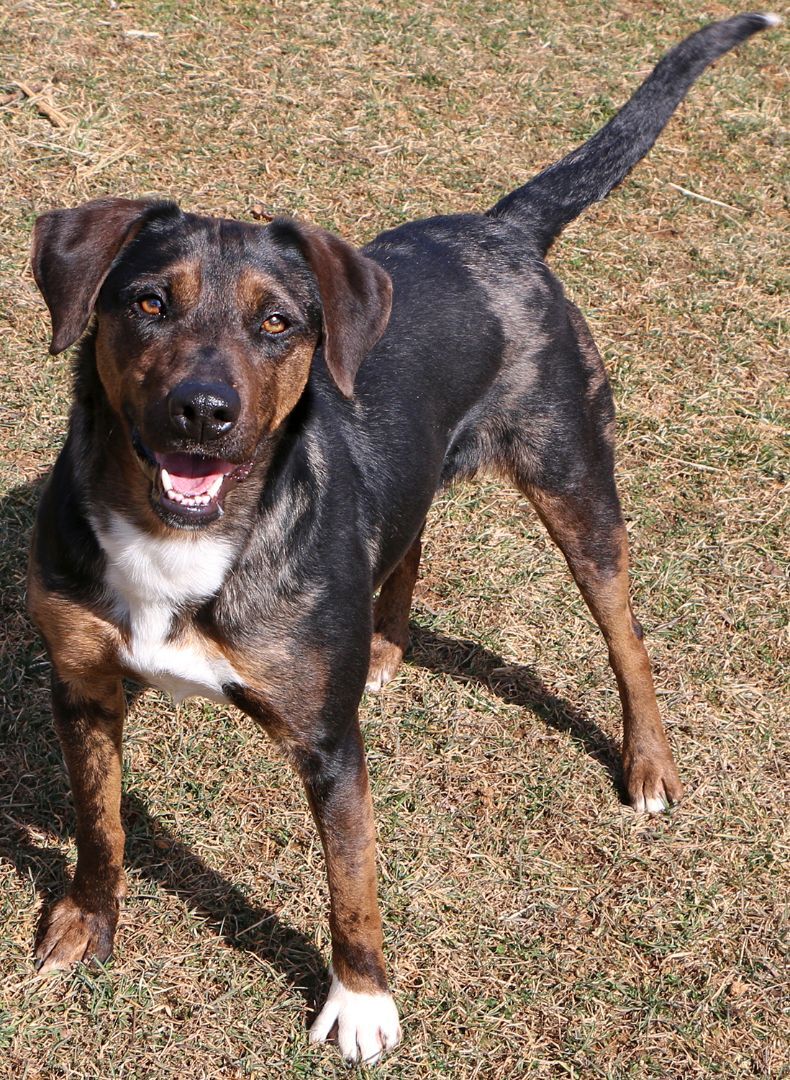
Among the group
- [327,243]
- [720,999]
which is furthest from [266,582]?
[720,999]

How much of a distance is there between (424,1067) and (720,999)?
1.09 meters

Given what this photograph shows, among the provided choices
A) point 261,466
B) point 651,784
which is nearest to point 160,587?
point 261,466

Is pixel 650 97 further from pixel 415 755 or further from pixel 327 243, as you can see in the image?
pixel 415 755

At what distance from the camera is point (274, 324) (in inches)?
134

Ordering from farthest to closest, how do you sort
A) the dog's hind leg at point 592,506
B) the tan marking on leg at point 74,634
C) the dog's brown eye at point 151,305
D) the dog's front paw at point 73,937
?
1. the dog's hind leg at point 592,506
2. the dog's front paw at point 73,937
3. the tan marking on leg at point 74,634
4. the dog's brown eye at point 151,305

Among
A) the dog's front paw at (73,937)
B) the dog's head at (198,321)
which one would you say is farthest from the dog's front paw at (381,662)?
the dog's head at (198,321)

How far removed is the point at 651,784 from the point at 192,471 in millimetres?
2509

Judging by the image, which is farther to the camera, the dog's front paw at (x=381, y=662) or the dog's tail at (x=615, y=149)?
the dog's front paw at (x=381, y=662)

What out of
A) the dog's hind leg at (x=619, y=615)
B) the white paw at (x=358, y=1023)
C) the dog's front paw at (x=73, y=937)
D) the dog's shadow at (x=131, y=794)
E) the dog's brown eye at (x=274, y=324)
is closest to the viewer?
the dog's brown eye at (x=274, y=324)

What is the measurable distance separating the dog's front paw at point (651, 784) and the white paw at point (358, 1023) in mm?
1417

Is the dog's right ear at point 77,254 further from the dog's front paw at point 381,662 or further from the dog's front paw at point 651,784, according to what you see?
the dog's front paw at point 651,784

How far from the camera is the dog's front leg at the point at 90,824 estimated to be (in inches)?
149

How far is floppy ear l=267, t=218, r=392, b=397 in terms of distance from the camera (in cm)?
346

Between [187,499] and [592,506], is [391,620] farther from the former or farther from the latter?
[187,499]
